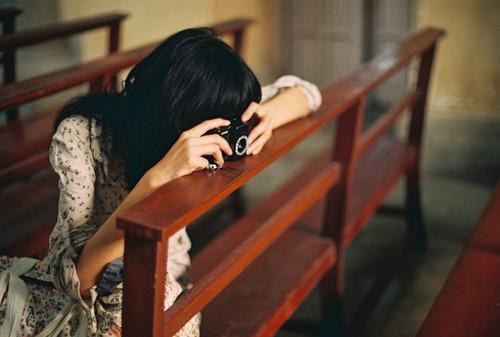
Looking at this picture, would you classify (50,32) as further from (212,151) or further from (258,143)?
(212,151)

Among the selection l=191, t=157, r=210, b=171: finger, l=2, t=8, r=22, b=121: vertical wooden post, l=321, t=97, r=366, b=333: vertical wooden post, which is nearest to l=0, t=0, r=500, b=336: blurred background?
l=321, t=97, r=366, b=333: vertical wooden post

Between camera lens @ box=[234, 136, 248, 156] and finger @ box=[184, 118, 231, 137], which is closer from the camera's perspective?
finger @ box=[184, 118, 231, 137]

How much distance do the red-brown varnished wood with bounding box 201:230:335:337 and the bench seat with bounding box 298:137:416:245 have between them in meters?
0.17

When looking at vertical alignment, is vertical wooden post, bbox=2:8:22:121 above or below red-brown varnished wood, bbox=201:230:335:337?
above

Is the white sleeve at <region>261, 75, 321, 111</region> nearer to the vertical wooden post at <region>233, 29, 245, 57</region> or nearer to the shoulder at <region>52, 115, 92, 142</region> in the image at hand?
the shoulder at <region>52, 115, 92, 142</region>

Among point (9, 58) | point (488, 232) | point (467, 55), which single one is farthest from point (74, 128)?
point (467, 55)

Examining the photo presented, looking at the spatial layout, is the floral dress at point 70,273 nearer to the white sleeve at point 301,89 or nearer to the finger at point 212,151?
the finger at point 212,151

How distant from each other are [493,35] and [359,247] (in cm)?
133

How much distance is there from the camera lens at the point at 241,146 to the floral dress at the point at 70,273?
0.31 m

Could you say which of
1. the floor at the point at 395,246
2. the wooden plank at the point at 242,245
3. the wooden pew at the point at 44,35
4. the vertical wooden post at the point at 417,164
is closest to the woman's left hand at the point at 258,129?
the wooden plank at the point at 242,245

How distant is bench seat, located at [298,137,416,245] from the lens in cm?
238

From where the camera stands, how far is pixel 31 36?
251cm

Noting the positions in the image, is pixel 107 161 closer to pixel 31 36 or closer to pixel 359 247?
pixel 31 36

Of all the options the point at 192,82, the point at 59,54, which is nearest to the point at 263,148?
the point at 192,82
